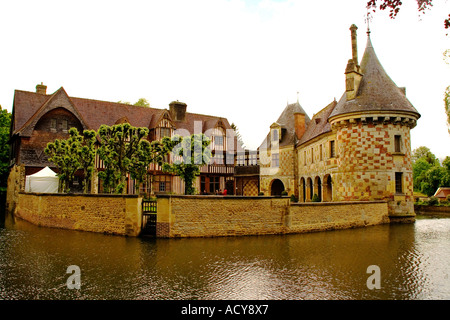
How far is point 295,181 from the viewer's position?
101 ft

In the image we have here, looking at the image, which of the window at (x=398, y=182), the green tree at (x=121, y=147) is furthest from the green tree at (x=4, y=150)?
the window at (x=398, y=182)

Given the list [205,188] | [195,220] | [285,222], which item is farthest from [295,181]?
[195,220]

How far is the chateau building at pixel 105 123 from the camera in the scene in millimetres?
27234

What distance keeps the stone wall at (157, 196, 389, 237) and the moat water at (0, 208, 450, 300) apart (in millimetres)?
694

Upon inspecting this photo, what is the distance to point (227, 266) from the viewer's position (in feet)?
31.6

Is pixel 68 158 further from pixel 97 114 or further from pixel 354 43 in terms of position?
pixel 354 43

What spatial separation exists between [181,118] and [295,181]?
12919mm

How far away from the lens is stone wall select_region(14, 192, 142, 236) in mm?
15164

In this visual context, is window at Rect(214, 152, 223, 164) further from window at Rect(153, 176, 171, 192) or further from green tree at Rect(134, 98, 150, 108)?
green tree at Rect(134, 98, 150, 108)

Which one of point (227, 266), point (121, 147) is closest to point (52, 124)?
point (121, 147)

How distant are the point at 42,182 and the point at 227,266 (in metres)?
20.2

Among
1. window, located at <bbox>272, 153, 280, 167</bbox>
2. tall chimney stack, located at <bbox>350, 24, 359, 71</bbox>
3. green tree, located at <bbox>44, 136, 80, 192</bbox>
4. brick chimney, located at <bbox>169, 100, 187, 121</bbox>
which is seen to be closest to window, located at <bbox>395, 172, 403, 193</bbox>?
tall chimney stack, located at <bbox>350, 24, 359, 71</bbox>
